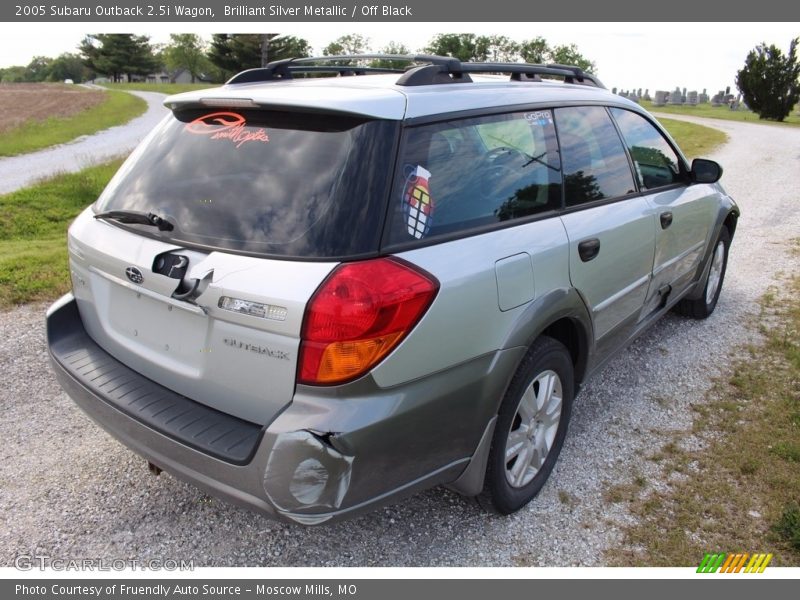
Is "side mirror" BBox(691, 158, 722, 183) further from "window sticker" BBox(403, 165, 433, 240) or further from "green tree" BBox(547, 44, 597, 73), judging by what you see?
"green tree" BBox(547, 44, 597, 73)

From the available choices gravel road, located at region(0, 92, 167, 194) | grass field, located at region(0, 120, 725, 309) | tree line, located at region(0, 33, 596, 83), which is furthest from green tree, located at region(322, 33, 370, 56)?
grass field, located at region(0, 120, 725, 309)

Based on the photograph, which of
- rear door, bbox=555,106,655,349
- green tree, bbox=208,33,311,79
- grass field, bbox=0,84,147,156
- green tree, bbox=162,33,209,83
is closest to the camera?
rear door, bbox=555,106,655,349

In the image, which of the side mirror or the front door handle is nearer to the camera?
the front door handle

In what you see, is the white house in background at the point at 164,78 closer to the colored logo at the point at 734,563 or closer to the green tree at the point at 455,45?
the green tree at the point at 455,45

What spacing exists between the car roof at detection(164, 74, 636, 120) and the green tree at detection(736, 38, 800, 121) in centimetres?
4137

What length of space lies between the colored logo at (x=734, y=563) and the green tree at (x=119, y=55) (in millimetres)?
88594

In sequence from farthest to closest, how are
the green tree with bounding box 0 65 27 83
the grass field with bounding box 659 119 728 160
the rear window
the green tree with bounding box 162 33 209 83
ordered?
the green tree with bounding box 0 65 27 83, the green tree with bounding box 162 33 209 83, the grass field with bounding box 659 119 728 160, the rear window

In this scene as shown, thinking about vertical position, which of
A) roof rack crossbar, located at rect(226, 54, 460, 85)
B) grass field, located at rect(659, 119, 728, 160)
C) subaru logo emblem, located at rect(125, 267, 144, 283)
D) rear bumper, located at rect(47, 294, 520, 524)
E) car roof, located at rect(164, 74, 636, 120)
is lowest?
grass field, located at rect(659, 119, 728, 160)

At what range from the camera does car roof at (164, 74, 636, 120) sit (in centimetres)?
224

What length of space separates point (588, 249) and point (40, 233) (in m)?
7.47

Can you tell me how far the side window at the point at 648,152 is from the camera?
371 centimetres

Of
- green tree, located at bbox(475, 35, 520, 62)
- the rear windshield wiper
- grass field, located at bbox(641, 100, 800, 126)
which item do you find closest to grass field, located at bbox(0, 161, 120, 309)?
the rear windshield wiper

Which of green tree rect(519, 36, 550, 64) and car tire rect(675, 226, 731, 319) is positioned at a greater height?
green tree rect(519, 36, 550, 64)

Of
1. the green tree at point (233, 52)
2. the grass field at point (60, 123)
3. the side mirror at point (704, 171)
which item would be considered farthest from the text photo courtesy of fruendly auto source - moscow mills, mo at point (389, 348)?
the green tree at point (233, 52)
